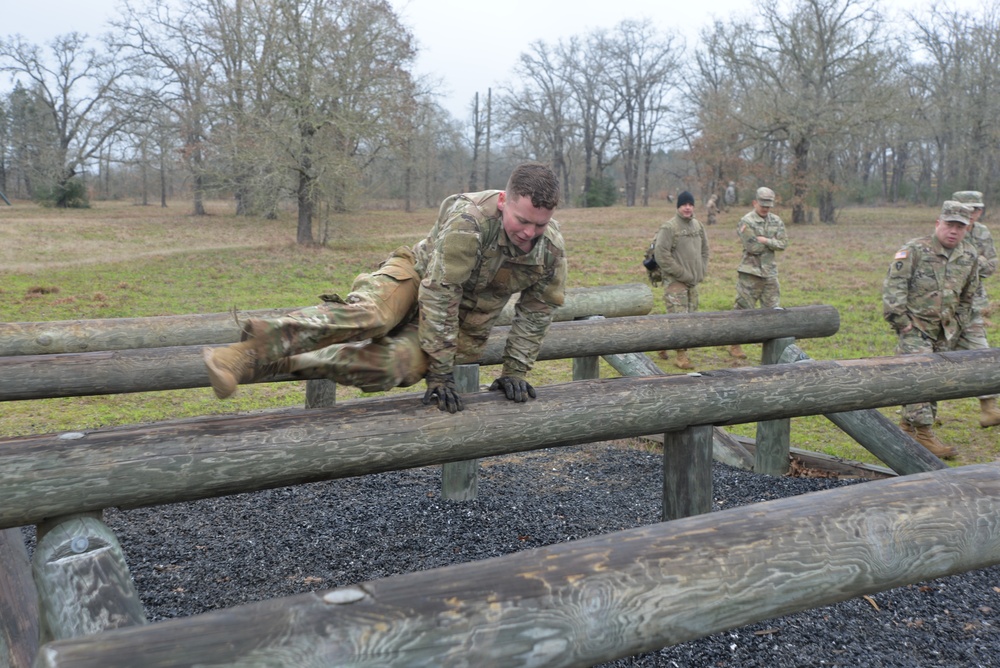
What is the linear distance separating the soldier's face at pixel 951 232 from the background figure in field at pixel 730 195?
91.8ft

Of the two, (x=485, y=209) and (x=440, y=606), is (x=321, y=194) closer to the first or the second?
(x=485, y=209)

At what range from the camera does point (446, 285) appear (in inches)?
140

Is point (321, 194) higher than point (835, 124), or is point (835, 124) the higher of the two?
point (835, 124)

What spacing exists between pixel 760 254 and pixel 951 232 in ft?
11.9

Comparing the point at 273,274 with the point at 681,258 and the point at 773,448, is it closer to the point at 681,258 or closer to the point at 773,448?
the point at 681,258

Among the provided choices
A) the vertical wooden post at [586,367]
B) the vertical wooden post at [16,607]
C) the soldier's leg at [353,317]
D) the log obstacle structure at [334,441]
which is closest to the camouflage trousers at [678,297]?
the vertical wooden post at [586,367]

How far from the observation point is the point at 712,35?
35.4m

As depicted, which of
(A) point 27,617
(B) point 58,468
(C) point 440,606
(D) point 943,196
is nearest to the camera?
(C) point 440,606

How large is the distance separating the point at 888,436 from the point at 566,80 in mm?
51067

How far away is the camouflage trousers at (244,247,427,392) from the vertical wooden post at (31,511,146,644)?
1.04 meters

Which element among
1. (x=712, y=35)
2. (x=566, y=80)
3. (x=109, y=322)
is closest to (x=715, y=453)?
(x=109, y=322)

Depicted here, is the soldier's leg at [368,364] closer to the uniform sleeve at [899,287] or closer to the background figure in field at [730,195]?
the uniform sleeve at [899,287]

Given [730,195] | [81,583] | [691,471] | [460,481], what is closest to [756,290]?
[460,481]

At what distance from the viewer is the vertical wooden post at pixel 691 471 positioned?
392cm
